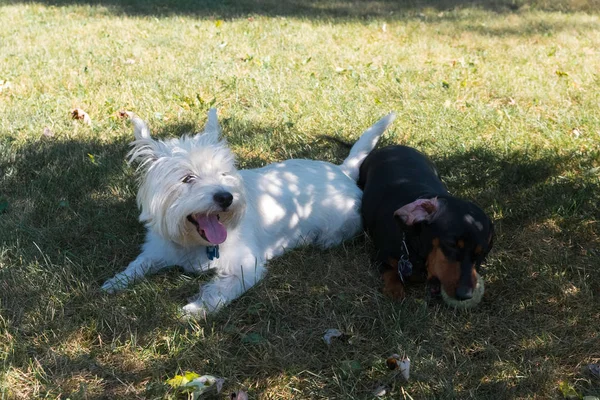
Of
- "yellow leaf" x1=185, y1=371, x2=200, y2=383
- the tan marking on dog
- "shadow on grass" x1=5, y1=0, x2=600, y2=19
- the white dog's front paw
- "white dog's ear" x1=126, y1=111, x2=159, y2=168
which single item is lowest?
the white dog's front paw

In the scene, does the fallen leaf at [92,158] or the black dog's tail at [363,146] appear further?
the fallen leaf at [92,158]

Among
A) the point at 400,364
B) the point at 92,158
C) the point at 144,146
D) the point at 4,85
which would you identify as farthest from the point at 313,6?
the point at 400,364

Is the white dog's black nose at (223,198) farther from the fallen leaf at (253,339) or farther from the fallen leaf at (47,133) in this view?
the fallen leaf at (47,133)

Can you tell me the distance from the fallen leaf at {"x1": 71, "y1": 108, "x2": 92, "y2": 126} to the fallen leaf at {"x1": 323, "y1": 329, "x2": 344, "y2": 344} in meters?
3.97

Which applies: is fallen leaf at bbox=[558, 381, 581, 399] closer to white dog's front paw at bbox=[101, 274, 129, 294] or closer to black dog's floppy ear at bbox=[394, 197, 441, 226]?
black dog's floppy ear at bbox=[394, 197, 441, 226]

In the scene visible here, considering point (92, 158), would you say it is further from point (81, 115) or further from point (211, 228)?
point (211, 228)

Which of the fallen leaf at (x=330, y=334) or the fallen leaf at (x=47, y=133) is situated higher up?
the fallen leaf at (x=47, y=133)

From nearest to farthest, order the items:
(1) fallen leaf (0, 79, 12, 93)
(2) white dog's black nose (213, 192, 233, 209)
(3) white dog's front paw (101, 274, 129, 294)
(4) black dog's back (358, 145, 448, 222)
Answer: (2) white dog's black nose (213, 192, 233, 209) → (3) white dog's front paw (101, 274, 129, 294) → (4) black dog's back (358, 145, 448, 222) → (1) fallen leaf (0, 79, 12, 93)

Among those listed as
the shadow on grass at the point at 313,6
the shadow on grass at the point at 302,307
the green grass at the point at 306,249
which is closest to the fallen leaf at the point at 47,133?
the green grass at the point at 306,249

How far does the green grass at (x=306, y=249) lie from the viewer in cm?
299

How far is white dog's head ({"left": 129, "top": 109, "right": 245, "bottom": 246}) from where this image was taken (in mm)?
3396

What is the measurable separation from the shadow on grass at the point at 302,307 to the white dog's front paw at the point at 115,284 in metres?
0.10

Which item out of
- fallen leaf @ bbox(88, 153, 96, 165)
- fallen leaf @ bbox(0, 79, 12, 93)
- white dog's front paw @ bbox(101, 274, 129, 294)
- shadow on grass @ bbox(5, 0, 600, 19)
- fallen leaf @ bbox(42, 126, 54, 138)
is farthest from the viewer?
shadow on grass @ bbox(5, 0, 600, 19)

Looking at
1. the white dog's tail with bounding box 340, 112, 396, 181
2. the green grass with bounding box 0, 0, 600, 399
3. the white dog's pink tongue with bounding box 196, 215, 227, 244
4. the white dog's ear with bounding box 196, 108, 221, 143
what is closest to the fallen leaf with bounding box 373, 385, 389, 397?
the green grass with bounding box 0, 0, 600, 399
